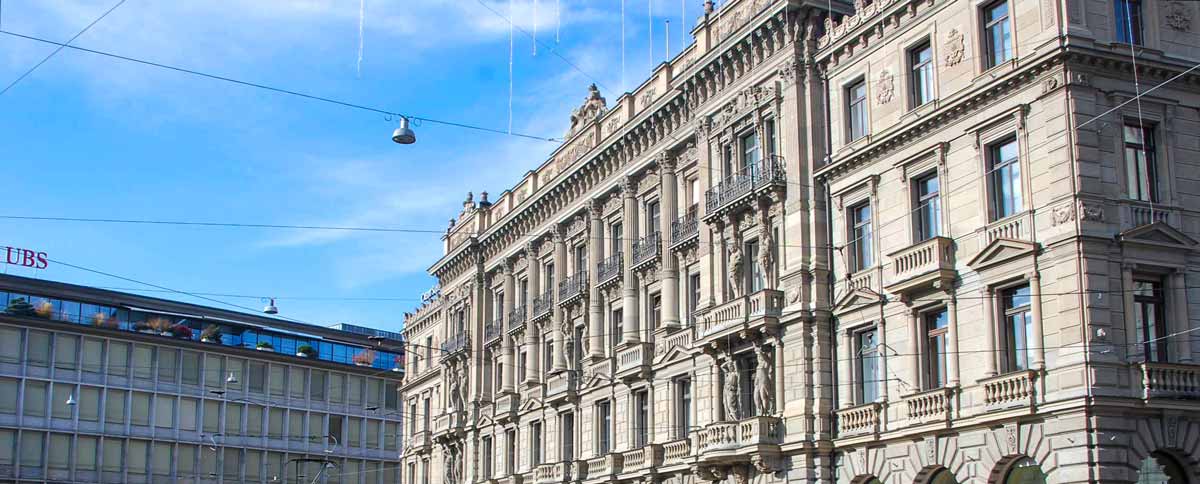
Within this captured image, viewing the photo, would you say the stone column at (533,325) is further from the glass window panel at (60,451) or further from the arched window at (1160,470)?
the glass window panel at (60,451)

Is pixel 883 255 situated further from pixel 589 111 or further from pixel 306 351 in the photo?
pixel 306 351

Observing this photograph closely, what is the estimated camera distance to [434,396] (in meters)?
81.5

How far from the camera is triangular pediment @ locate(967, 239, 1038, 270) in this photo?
35.1 metres

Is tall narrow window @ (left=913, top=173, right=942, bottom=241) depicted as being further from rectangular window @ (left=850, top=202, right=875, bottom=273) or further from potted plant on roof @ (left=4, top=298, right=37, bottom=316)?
potted plant on roof @ (left=4, top=298, right=37, bottom=316)

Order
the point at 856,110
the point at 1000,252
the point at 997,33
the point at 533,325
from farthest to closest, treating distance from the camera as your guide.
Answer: the point at 533,325 < the point at 856,110 < the point at 997,33 < the point at 1000,252

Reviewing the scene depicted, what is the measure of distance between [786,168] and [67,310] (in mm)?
66164

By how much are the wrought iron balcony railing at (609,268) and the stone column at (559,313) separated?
3822 millimetres

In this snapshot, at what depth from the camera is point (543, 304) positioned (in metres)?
64.5

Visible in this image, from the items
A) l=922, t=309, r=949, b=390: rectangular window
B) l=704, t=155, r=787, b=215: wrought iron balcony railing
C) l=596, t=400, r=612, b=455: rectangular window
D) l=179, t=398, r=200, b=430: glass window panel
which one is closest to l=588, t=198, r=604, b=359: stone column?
l=596, t=400, r=612, b=455: rectangular window

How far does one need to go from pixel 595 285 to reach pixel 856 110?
18.8 meters

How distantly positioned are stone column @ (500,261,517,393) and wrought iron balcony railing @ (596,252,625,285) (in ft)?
33.6

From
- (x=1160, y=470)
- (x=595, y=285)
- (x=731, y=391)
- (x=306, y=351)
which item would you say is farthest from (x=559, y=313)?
(x=306, y=351)

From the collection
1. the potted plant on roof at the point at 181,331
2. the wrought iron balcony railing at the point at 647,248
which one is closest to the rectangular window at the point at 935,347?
the wrought iron balcony railing at the point at 647,248

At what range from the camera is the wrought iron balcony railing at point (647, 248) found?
54438mm
